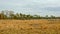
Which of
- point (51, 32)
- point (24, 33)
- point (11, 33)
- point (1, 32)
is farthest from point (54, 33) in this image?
point (1, 32)

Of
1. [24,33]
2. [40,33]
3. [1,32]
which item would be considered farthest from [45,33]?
[1,32]

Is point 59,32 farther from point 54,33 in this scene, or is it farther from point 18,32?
point 18,32

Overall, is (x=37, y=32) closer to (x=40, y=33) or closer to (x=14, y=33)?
(x=40, y=33)

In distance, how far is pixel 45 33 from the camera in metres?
12.7

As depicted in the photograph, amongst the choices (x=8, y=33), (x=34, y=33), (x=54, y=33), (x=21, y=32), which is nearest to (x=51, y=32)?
(x=54, y=33)

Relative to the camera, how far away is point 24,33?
492 inches

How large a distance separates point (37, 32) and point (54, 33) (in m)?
1.25

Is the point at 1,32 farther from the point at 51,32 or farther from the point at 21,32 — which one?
the point at 51,32

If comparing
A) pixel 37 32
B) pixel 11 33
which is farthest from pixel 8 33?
pixel 37 32

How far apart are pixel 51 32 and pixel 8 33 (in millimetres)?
3133

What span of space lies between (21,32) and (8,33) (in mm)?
951

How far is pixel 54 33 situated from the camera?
12.7m

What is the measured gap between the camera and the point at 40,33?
1256cm

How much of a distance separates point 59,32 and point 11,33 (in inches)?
140
